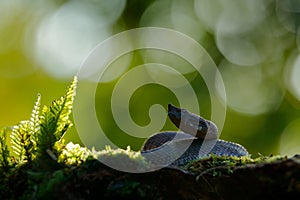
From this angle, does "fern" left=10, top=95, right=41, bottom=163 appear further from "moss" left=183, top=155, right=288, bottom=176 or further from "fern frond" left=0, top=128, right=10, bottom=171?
"moss" left=183, top=155, right=288, bottom=176

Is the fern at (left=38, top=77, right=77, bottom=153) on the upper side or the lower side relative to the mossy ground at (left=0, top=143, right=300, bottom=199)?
upper

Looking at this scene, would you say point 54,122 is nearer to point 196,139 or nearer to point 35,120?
point 35,120

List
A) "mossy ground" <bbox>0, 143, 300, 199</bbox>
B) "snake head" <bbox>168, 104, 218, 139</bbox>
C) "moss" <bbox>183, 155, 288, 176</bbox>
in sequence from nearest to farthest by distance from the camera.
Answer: "mossy ground" <bbox>0, 143, 300, 199</bbox> → "moss" <bbox>183, 155, 288, 176</bbox> → "snake head" <bbox>168, 104, 218, 139</bbox>

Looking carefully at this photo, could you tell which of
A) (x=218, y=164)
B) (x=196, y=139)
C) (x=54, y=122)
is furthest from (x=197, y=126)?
(x=54, y=122)

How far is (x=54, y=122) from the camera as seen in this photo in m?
2.92

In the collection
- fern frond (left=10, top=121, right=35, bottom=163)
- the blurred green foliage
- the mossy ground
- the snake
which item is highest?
the blurred green foliage

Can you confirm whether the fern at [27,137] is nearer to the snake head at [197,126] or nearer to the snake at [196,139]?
the snake at [196,139]

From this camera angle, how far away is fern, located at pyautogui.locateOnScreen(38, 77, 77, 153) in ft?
9.40

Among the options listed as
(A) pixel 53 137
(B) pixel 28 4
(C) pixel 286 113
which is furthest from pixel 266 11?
(A) pixel 53 137

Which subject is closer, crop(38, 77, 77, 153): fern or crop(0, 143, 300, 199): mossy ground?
crop(0, 143, 300, 199): mossy ground

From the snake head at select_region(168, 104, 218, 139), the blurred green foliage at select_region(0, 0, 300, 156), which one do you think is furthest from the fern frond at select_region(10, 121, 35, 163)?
the blurred green foliage at select_region(0, 0, 300, 156)

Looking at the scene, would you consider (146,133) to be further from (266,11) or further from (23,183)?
(266,11)

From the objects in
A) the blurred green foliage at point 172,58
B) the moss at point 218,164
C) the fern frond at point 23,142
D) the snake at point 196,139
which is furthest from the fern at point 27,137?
the blurred green foliage at point 172,58

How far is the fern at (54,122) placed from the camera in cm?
287
